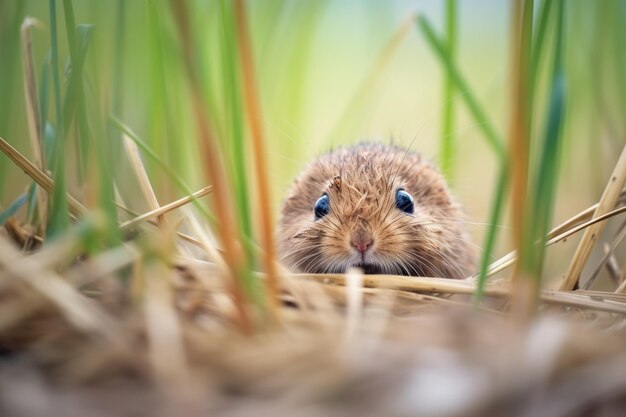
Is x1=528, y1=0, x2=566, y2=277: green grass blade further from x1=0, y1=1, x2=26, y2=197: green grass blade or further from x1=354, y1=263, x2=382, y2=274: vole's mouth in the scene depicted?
x1=0, y1=1, x2=26, y2=197: green grass blade

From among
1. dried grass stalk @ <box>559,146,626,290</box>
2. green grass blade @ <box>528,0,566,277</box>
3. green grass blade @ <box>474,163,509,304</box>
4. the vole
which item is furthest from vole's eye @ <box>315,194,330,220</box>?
green grass blade @ <box>528,0,566,277</box>

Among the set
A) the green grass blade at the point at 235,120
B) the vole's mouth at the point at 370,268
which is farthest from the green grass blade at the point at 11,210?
the vole's mouth at the point at 370,268

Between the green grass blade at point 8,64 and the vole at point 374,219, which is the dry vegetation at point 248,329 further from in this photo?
the vole at point 374,219

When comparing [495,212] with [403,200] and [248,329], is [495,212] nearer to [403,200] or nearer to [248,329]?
[248,329]

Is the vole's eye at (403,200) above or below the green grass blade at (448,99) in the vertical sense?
below

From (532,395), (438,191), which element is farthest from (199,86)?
(438,191)

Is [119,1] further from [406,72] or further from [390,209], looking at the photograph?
[406,72]
